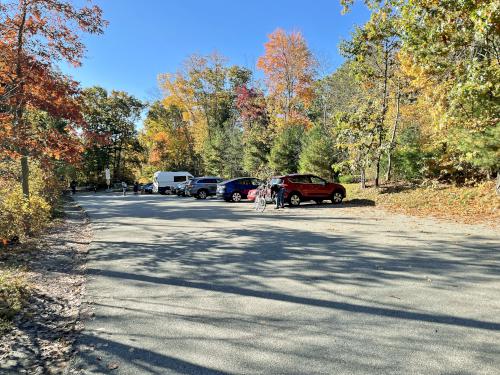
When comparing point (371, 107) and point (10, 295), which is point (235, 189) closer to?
point (371, 107)

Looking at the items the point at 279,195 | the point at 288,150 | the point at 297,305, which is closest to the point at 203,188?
the point at 288,150

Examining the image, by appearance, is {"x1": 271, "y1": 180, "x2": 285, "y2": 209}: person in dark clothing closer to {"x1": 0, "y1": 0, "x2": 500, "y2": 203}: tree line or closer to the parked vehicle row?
the parked vehicle row

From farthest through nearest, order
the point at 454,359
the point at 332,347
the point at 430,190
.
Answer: the point at 430,190 < the point at 332,347 < the point at 454,359

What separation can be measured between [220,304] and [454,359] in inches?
106

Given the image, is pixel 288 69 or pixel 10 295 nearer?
pixel 10 295

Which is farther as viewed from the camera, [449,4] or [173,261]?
[449,4]

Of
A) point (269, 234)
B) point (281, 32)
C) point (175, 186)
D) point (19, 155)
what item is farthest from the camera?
point (175, 186)

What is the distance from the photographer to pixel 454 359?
318 centimetres

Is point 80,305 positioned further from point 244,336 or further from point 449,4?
point 449,4

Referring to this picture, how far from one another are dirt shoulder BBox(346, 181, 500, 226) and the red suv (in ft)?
3.05

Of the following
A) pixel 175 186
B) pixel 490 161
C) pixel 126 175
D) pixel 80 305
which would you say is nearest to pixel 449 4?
pixel 490 161

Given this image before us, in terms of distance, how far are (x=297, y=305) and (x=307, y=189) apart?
13362 mm

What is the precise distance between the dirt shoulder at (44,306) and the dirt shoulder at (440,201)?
10.9 metres

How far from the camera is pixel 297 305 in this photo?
15.1 ft
